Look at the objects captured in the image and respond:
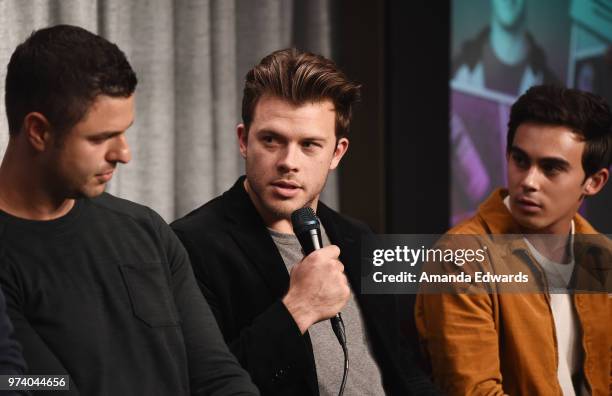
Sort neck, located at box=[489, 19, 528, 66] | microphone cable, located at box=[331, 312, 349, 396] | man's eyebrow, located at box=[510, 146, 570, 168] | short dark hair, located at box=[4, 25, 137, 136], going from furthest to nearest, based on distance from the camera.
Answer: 1. neck, located at box=[489, 19, 528, 66]
2. man's eyebrow, located at box=[510, 146, 570, 168]
3. microphone cable, located at box=[331, 312, 349, 396]
4. short dark hair, located at box=[4, 25, 137, 136]

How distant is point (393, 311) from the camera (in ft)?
6.66

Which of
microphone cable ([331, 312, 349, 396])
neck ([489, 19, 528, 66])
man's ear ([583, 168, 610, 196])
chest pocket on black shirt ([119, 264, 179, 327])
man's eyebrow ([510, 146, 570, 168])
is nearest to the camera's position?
chest pocket on black shirt ([119, 264, 179, 327])

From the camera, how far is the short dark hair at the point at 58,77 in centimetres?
135

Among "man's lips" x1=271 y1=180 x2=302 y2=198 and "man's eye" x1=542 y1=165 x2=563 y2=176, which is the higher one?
"man's eye" x1=542 y1=165 x2=563 y2=176

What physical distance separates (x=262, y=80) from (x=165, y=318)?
2.06 ft

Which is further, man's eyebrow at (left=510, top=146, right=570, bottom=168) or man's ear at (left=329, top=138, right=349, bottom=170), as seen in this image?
man's eyebrow at (left=510, top=146, right=570, bottom=168)

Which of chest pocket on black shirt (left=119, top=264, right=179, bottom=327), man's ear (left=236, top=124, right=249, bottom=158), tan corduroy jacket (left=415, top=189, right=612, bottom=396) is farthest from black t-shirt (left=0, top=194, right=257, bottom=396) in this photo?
tan corduroy jacket (left=415, top=189, right=612, bottom=396)

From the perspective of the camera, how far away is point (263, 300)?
1783 mm

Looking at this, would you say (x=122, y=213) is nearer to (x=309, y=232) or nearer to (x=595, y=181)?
(x=309, y=232)

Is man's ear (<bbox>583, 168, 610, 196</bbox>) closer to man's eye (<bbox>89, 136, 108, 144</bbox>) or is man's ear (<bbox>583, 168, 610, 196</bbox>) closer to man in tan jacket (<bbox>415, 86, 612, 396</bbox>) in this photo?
man in tan jacket (<bbox>415, 86, 612, 396</bbox>)

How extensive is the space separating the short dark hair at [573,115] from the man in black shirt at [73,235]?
3.74 feet

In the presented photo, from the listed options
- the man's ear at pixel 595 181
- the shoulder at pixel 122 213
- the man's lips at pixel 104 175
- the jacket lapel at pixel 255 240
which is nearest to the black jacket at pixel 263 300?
the jacket lapel at pixel 255 240

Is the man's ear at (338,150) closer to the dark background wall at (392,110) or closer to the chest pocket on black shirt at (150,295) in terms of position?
the chest pocket on black shirt at (150,295)

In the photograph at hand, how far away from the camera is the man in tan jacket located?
6.68 feet
